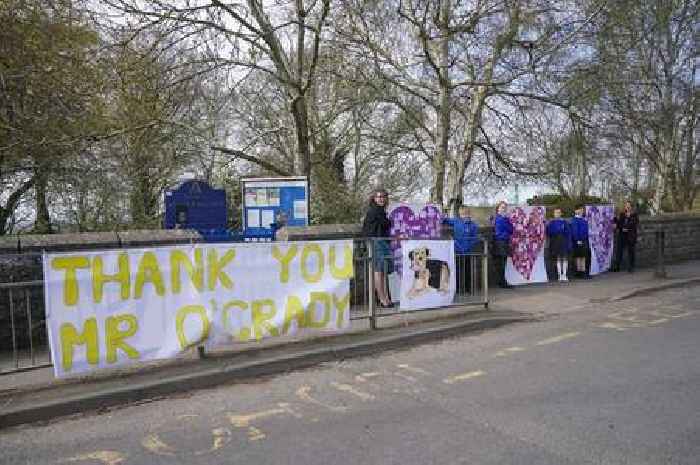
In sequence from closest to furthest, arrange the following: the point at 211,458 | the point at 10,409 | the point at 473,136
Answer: the point at 211,458, the point at 10,409, the point at 473,136

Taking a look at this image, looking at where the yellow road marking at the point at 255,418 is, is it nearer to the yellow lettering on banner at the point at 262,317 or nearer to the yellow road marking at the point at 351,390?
→ the yellow road marking at the point at 351,390

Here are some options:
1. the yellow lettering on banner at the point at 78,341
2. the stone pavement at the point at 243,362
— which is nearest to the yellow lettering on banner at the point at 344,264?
the stone pavement at the point at 243,362

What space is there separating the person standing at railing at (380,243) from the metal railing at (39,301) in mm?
54

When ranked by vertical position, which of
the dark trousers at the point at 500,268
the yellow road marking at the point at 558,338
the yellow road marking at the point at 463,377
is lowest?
the yellow road marking at the point at 558,338

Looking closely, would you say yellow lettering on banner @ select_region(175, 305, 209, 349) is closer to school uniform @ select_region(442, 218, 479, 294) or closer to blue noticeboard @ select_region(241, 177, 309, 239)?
blue noticeboard @ select_region(241, 177, 309, 239)

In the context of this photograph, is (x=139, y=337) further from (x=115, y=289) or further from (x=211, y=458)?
(x=211, y=458)

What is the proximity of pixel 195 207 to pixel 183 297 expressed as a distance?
5536 mm

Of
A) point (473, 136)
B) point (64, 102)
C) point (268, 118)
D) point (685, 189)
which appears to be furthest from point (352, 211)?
point (685, 189)

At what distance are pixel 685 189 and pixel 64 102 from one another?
878 inches

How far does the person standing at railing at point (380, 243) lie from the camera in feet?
26.8

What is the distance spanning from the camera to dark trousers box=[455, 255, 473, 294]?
955 cm

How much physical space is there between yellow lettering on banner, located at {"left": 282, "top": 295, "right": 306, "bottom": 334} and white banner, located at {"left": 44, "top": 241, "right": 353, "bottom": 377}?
12mm

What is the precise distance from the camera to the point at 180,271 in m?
6.04

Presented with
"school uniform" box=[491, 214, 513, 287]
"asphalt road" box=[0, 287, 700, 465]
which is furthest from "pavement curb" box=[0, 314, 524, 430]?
"school uniform" box=[491, 214, 513, 287]
